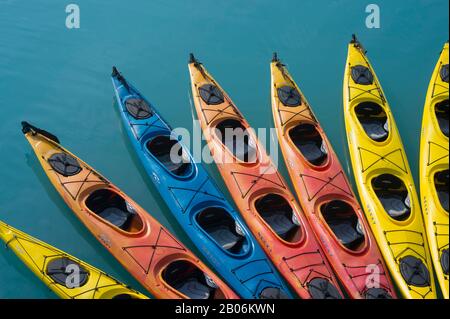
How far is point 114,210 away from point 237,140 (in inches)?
80.5

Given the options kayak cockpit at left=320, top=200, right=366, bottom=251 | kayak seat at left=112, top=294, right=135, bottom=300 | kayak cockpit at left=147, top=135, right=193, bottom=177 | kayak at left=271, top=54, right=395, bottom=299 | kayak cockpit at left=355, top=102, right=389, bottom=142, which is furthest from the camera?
kayak cockpit at left=355, top=102, right=389, bottom=142

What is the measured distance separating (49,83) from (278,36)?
13.8 ft

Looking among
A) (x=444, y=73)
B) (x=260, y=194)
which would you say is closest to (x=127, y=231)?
(x=260, y=194)

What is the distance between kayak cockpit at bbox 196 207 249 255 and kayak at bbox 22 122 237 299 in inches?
17.5

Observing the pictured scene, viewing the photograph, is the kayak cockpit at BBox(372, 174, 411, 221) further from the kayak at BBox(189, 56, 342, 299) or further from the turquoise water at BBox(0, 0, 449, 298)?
the kayak at BBox(189, 56, 342, 299)

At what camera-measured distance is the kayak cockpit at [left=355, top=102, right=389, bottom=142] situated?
762 centimetres

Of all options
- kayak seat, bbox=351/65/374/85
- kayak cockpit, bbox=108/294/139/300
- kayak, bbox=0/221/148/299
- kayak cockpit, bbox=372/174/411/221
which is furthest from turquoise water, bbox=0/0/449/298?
kayak cockpit, bbox=108/294/139/300

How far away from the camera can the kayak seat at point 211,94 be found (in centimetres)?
786

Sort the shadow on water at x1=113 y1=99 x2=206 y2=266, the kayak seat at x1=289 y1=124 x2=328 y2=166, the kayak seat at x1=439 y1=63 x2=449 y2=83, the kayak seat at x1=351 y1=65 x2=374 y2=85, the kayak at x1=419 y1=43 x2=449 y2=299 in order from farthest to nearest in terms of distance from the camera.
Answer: the kayak seat at x1=351 y1=65 x2=374 y2=85 → the kayak seat at x1=439 y1=63 x2=449 y2=83 → the kayak seat at x1=289 y1=124 x2=328 y2=166 → the shadow on water at x1=113 y1=99 x2=206 y2=266 → the kayak at x1=419 y1=43 x2=449 y2=299

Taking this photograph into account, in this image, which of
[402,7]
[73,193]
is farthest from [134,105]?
[402,7]

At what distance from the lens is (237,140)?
24.6 ft

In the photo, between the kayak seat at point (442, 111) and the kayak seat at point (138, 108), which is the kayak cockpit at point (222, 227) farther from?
the kayak seat at point (442, 111)

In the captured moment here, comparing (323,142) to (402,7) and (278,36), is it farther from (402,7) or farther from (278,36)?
(402,7)

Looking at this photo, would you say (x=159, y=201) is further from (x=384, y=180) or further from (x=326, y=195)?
(x=384, y=180)
